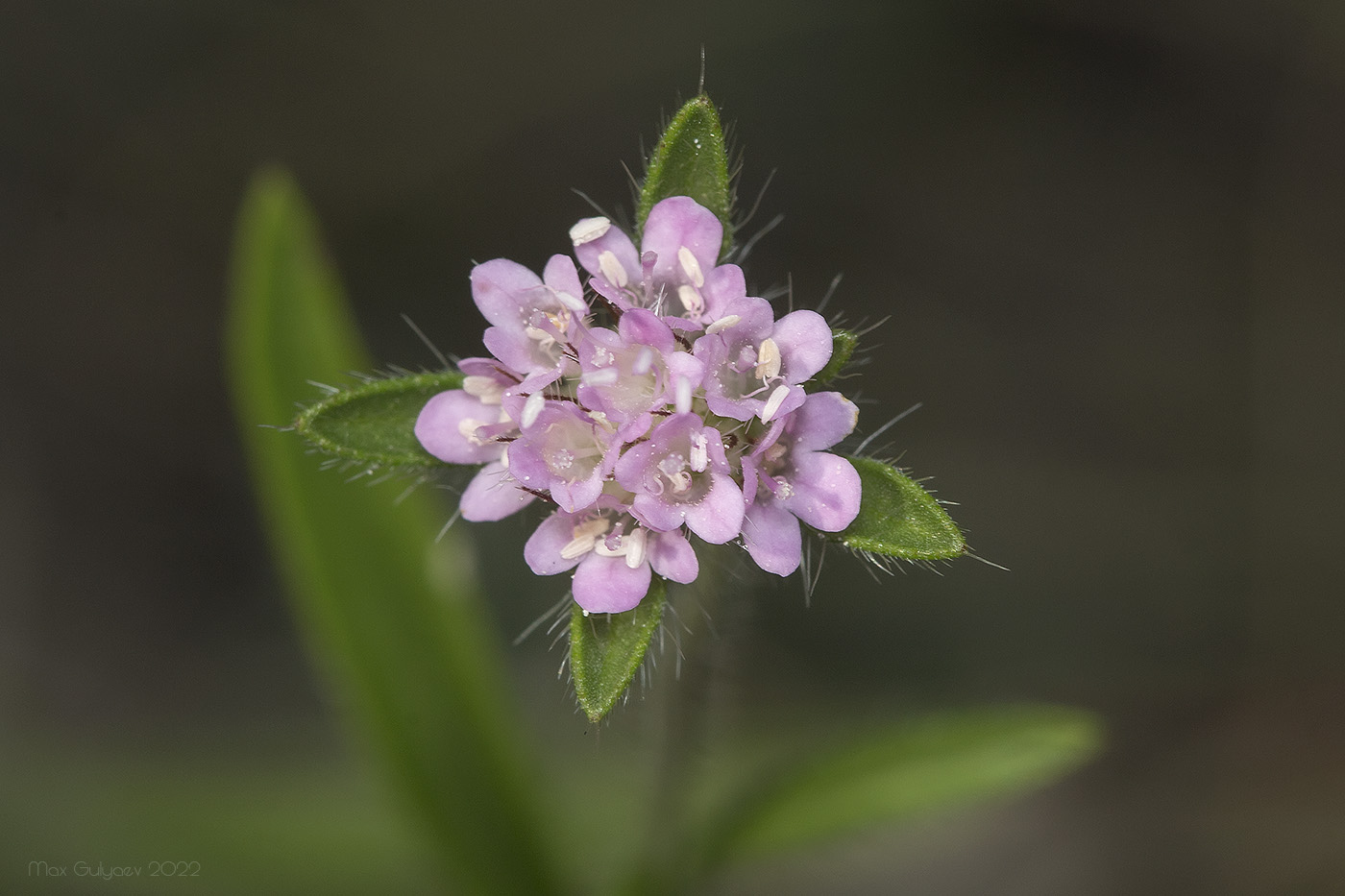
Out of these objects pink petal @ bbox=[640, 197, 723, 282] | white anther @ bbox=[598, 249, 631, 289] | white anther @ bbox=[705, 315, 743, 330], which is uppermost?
pink petal @ bbox=[640, 197, 723, 282]

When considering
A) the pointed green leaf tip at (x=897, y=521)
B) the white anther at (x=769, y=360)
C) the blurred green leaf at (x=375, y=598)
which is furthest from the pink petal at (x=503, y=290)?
the blurred green leaf at (x=375, y=598)

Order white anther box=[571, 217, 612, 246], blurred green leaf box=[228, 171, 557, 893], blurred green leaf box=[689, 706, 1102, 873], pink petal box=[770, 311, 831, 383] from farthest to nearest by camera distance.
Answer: blurred green leaf box=[228, 171, 557, 893] → blurred green leaf box=[689, 706, 1102, 873] → white anther box=[571, 217, 612, 246] → pink petal box=[770, 311, 831, 383]

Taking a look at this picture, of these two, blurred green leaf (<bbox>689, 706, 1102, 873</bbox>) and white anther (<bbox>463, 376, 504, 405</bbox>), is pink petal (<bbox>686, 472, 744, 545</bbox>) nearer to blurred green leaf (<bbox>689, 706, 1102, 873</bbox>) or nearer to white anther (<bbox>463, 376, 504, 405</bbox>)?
white anther (<bbox>463, 376, 504, 405</bbox>)

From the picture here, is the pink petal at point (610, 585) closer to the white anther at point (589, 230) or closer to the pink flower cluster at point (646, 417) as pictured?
the pink flower cluster at point (646, 417)

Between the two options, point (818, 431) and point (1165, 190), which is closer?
point (818, 431)

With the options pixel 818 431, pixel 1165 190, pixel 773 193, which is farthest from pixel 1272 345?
pixel 818 431

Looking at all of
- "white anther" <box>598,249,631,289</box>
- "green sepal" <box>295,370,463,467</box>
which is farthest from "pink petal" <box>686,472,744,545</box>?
"green sepal" <box>295,370,463,467</box>

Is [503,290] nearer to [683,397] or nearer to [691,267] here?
[691,267]

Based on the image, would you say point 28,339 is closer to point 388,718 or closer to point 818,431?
point 388,718
